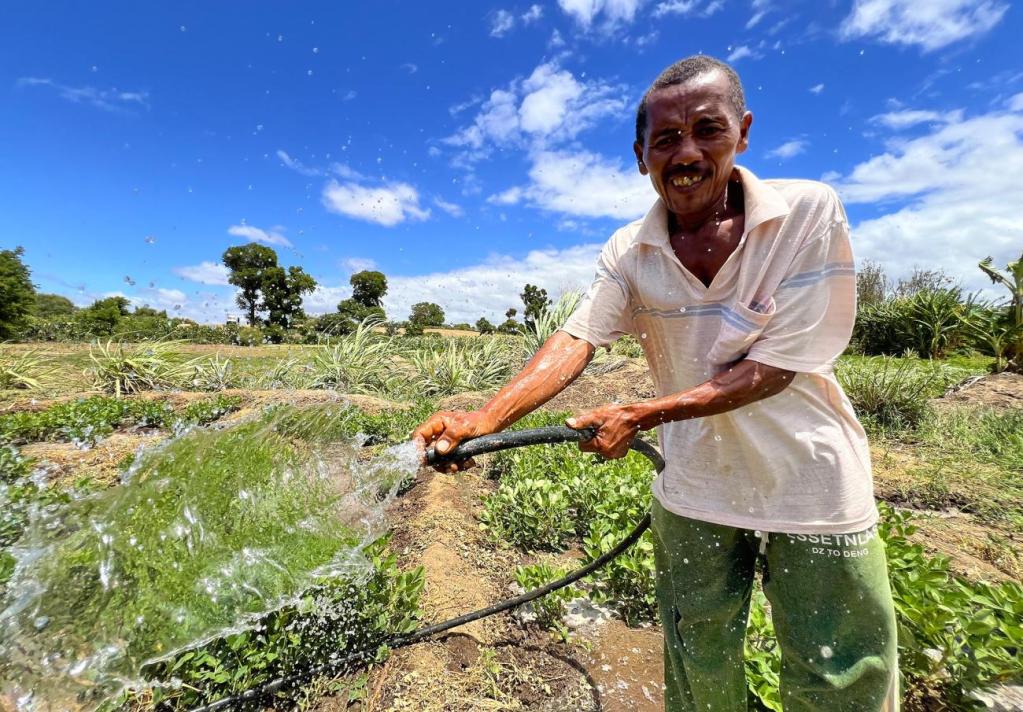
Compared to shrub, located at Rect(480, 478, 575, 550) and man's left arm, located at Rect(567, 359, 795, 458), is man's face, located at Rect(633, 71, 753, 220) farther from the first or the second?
shrub, located at Rect(480, 478, 575, 550)

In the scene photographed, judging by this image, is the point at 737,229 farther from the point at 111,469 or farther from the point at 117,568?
the point at 111,469

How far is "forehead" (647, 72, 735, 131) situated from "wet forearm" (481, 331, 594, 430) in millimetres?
737

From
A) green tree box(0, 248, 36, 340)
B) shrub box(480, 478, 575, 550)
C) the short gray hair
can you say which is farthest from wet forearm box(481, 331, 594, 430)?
green tree box(0, 248, 36, 340)

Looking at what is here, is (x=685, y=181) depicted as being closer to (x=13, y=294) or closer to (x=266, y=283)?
(x=13, y=294)

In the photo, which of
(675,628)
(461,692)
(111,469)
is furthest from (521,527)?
(111,469)

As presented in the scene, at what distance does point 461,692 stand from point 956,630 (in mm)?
2011

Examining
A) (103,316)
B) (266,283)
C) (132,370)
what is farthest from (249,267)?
(132,370)

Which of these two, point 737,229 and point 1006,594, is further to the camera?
point 1006,594

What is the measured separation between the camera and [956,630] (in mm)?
1793

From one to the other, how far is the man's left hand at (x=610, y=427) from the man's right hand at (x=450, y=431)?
27 centimetres

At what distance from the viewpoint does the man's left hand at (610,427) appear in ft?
4.45

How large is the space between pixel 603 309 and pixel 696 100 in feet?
2.21

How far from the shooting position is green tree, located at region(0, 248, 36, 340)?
618 inches

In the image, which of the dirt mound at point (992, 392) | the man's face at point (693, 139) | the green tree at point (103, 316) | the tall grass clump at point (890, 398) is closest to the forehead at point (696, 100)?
the man's face at point (693, 139)
